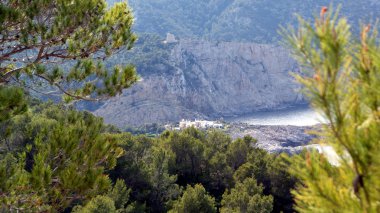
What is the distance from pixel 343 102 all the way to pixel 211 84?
2981 inches

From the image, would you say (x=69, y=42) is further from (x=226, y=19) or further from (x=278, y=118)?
(x=226, y=19)

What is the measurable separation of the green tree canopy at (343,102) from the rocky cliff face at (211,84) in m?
58.2

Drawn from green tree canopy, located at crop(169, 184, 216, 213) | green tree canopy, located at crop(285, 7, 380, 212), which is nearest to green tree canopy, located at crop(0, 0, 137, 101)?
green tree canopy, located at crop(285, 7, 380, 212)

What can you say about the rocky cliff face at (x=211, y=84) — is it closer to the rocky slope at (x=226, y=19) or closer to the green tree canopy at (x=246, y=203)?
the rocky slope at (x=226, y=19)

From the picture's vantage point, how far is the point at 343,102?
3.58 ft

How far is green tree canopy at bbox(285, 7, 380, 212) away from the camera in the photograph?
1.06 meters

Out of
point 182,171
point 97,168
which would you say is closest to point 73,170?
point 97,168

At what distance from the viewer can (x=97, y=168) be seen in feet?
12.6

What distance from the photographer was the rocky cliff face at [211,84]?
63.0 m

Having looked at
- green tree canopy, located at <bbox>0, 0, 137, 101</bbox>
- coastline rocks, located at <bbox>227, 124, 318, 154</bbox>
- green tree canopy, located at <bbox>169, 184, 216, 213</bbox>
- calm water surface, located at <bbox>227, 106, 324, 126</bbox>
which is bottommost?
green tree canopy, located at <bbox>169, 184, 216, 213</bbox>

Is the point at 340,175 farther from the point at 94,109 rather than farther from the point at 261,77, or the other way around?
the point at 261,77

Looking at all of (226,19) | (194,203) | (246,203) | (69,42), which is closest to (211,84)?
(226,19)

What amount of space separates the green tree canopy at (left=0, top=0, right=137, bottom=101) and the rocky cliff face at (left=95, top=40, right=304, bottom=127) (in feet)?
180

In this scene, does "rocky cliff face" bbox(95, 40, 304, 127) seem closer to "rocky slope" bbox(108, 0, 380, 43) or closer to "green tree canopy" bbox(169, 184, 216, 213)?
"rocky slope" bbox(108, 0, 380, 43)
